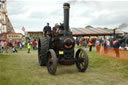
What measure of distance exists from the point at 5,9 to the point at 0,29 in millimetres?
4695

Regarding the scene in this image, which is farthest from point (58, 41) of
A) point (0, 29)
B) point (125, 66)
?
point (0, 29)

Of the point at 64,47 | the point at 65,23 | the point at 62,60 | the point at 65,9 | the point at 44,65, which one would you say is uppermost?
the point at 65,9

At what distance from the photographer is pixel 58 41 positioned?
229 inches

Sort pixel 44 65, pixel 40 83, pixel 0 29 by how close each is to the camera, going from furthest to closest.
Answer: pixel 0 29 < pixel 44 65 < pixel 40 83

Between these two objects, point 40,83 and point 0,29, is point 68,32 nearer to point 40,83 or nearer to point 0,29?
point 40,83

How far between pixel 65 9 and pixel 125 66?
370 cm

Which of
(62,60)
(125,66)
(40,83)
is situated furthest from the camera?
(125,66)

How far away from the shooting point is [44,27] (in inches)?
297

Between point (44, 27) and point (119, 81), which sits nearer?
point (119, 81)

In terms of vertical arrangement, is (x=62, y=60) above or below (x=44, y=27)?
below

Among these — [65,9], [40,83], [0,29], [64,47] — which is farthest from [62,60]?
[0,29]

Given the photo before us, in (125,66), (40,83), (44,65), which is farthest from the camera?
(44,65)

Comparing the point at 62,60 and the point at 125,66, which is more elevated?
the point at 62,60

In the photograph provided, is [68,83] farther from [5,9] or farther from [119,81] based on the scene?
[5,9]
